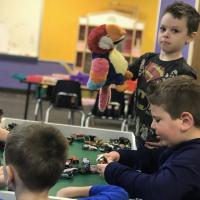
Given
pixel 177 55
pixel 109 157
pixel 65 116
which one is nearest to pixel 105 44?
pixel 177 55

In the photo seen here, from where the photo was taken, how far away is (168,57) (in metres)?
2.18

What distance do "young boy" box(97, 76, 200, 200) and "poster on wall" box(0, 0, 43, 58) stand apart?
7.26 meters

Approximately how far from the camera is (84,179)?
1.81 metres

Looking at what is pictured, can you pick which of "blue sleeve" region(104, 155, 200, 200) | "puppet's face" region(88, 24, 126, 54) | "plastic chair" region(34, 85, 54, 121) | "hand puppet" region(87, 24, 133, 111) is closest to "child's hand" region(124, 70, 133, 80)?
"hand puppet" region(87, 24, 133, 111)

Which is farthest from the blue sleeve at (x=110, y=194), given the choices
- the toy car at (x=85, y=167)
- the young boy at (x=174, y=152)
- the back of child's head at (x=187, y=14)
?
the back of child's head at (x=187, y=14)

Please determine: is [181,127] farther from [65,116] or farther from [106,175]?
[65,116]

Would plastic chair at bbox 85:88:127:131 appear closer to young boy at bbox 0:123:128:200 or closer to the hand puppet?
the hand puppet

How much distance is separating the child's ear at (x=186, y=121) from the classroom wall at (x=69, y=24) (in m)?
7.41

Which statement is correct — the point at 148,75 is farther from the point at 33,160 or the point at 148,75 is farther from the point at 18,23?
the point at 18,23

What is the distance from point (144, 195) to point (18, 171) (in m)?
0.43

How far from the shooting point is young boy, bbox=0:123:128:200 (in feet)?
3.69

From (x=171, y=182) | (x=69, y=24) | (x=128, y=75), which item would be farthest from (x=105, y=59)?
(x=69, y=24)

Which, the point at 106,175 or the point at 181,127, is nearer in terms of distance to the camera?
the point at 181,127

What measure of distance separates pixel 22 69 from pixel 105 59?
267 inches
